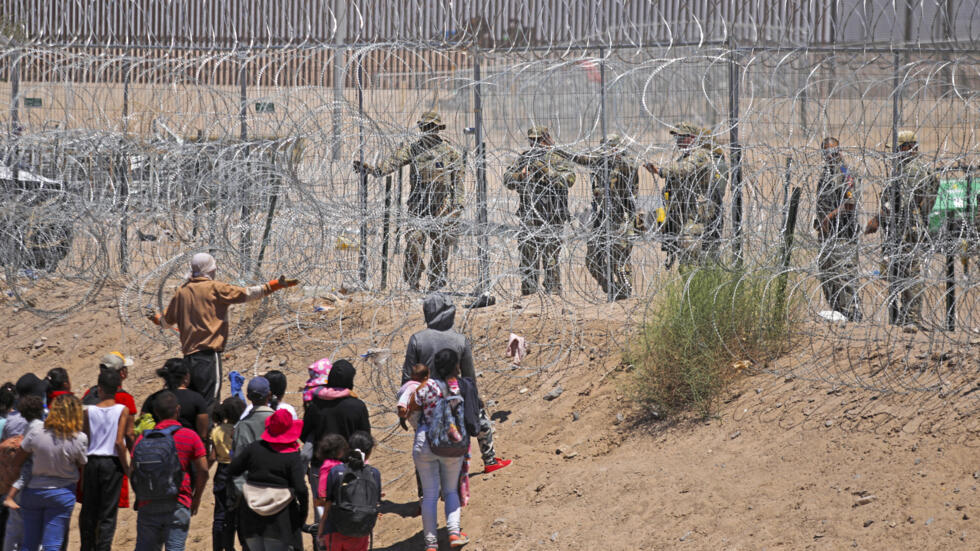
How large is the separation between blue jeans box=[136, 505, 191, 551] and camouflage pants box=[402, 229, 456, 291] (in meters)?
3.67

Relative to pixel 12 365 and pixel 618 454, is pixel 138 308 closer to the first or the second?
pixel 12 365

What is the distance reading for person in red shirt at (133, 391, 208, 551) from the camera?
5676mm

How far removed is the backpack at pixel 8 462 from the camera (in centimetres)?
589

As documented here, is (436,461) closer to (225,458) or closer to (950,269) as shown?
(225,458)

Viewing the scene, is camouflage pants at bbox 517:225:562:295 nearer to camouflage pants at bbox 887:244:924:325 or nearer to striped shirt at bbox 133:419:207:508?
camouflage pants at bbox 887:244:924:325

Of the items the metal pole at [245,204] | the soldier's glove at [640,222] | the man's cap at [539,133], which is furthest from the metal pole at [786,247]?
the metal pole at [245,204]

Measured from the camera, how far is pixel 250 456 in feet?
18.0

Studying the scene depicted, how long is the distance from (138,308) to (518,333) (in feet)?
12.0

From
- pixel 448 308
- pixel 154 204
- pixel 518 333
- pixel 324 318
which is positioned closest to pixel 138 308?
pixel 154 204

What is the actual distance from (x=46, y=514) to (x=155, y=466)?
2.67ft

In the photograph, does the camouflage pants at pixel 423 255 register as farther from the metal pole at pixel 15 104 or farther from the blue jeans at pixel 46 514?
the metal pole at pixel 15 104

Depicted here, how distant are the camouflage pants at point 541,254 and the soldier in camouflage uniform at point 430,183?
0.66 meters

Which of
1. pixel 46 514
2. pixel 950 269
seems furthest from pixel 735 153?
pixel 46 514

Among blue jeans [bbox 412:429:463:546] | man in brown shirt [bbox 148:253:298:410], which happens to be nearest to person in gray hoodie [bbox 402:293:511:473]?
blue jeans [bbox 412:429:463:546]
